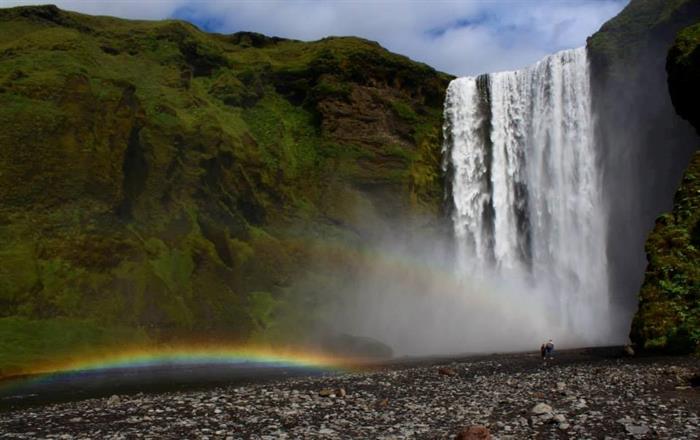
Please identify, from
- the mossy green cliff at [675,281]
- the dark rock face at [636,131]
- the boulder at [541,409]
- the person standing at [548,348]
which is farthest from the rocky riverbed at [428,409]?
the dark rock face at [636,131]

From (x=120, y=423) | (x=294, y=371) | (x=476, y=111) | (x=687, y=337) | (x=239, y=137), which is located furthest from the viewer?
(x=239, y=137)

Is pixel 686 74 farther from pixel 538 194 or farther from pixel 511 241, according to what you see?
pixel 511 241

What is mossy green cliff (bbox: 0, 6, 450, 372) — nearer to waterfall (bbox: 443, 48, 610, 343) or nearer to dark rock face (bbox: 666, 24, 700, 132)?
waterfall (bbox: 443, 48, 610, 343)

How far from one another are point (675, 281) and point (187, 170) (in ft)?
160

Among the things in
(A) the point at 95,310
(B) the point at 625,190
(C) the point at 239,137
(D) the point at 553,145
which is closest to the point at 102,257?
(A) the point at 95,310

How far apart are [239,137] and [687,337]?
53.7m

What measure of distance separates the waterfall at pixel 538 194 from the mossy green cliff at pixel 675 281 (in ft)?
55.1

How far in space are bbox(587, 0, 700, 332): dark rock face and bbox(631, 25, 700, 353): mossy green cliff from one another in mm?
15161

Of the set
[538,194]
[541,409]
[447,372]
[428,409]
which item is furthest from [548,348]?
[538,194]

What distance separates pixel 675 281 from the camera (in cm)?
2847

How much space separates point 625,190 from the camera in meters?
49.8

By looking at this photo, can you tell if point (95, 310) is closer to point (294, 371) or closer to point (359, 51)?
point (294, 371)

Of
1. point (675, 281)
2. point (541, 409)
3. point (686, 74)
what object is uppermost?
point (686, 74)

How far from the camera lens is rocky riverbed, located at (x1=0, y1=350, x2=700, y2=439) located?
48.7 feet
